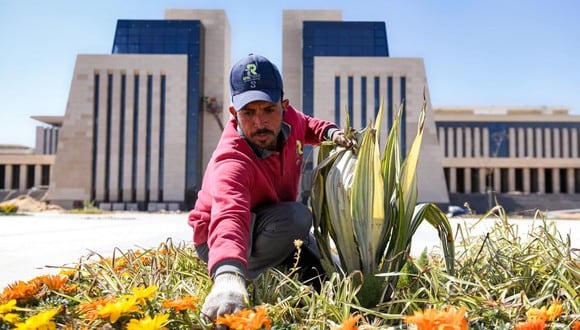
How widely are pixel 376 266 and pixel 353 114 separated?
34.7m

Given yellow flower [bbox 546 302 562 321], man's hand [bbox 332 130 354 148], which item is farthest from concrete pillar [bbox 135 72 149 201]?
yellow flower [bbox 546 302 562 321]

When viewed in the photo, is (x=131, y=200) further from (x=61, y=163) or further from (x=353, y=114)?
(x=353, y=114)

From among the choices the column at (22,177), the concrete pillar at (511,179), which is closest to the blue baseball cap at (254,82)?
the concrete pillar at (511,179)

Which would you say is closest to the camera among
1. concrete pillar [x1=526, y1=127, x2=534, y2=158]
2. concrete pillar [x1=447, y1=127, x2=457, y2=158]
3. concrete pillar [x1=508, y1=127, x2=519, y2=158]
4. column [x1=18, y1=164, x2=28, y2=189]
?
column [x1=18, y1=164, x2=28, y2=189]

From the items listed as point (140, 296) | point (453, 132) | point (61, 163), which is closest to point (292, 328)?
point (140, 296)

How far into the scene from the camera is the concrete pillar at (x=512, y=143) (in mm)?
54844

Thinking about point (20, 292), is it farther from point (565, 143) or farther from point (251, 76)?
point (565, 143)

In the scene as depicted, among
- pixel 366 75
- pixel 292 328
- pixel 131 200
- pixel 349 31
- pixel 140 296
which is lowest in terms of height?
pixel 131 200

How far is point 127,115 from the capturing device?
119 feet

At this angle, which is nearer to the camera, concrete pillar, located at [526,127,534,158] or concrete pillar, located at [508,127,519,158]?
concrete pillar, located at [526,127,534,158]

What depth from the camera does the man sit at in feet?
6.36

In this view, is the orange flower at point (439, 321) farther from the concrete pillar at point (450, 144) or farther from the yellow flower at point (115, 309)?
the concrete pillar at point (450, 144)

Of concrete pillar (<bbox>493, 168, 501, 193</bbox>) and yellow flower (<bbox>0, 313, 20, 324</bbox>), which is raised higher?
yellow flower (<bbox>0, 313, 20, 324</bbox>)

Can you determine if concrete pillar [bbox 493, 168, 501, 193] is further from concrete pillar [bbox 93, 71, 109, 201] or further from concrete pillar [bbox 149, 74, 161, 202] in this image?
concrete pillar [bbox 93, 71, 109, 201]
